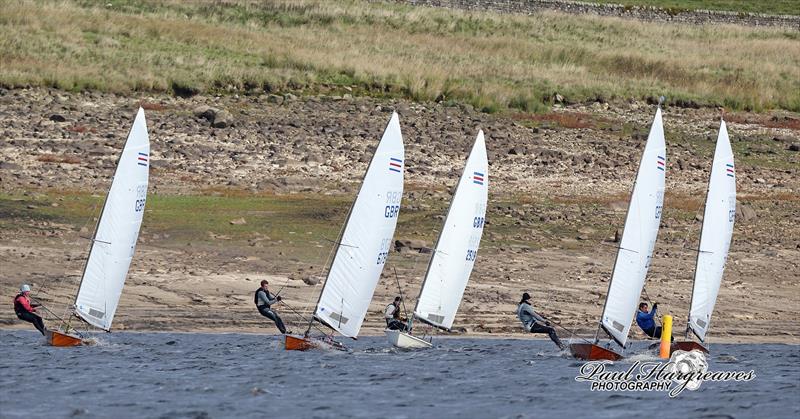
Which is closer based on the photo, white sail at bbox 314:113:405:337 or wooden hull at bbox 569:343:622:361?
white sail at bbox 314:113:405:337

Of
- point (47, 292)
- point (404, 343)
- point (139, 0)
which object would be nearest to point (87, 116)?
point (47, 292)

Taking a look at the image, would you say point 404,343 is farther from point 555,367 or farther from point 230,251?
point 230,251

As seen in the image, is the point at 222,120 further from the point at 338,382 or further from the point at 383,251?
the point at 338,382

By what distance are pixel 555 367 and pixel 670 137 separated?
898 inches

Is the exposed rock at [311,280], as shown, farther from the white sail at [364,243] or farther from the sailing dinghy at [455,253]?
the white sail at [364,243]

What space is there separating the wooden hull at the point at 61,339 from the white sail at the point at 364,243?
14.2 ft

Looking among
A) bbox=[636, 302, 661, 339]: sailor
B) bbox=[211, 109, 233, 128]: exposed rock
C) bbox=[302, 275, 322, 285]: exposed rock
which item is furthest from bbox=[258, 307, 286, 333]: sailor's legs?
bbox=[211, 109, 233, 128]: exposed rock

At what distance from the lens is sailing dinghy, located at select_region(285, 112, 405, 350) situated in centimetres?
2800

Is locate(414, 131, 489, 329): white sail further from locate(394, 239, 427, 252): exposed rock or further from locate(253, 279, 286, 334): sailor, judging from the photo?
locate(394, 239, 427, 252): exposed rock

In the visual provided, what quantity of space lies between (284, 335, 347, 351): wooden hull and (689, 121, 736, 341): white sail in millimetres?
6903

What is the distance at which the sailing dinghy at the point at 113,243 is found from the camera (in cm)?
2745

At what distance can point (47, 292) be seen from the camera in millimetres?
29984

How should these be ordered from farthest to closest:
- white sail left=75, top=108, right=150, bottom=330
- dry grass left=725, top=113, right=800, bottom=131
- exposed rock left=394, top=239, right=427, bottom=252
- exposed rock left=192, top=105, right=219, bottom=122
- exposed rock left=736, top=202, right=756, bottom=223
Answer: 1. dry grass left=725, top=113, right=800, bottom=131
2. exposed rock left=192, top=105, right=219, bottom=122
3. exposed rock left=736, top=202, right=756, bottom=223
4. exposed rock left=394, top=239, right=427, bottom=252
5. white sail left=75, top=108, right=150, bottom=330

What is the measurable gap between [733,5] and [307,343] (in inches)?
3147
